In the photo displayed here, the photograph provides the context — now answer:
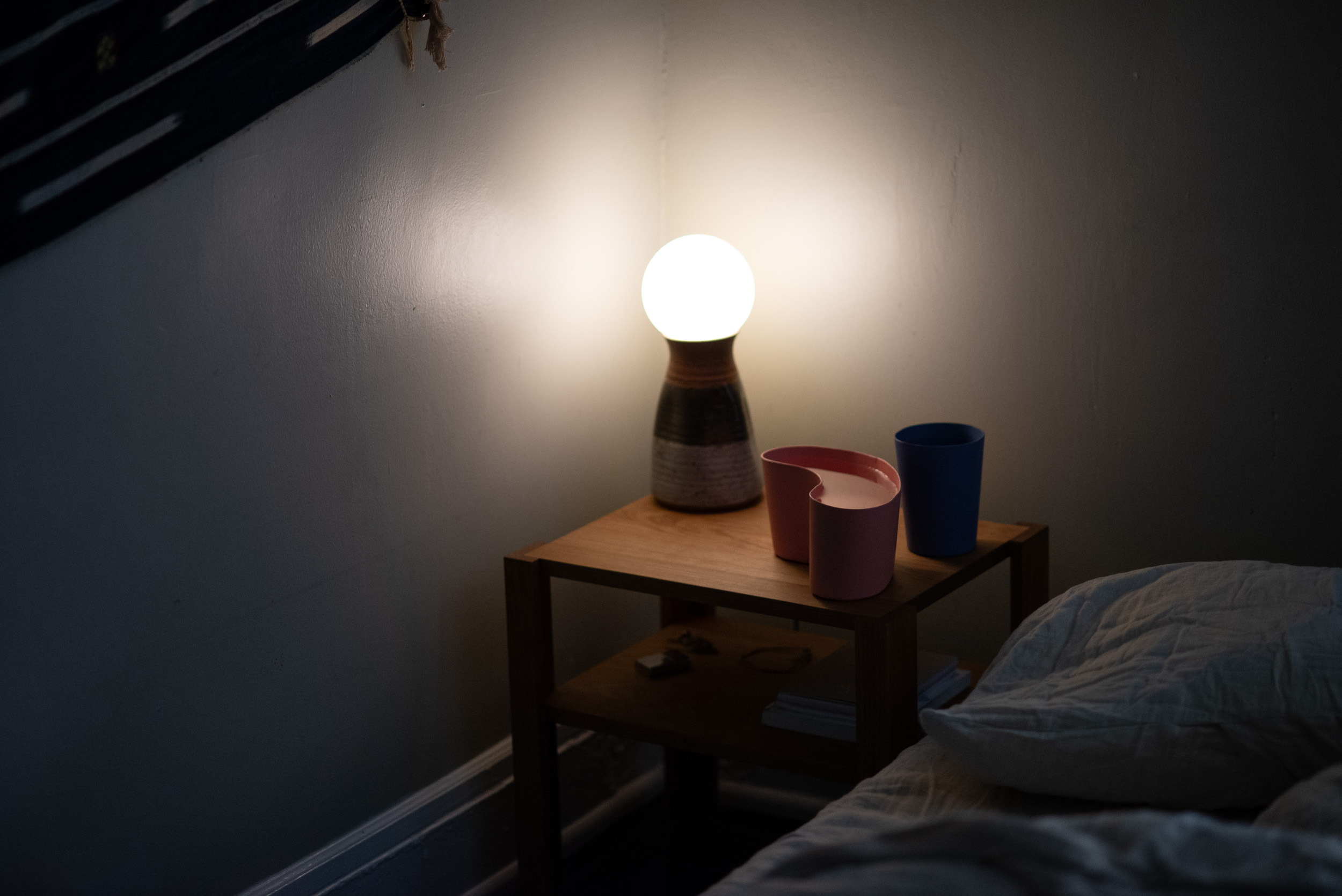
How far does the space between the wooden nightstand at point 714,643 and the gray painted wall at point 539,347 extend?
0.17m

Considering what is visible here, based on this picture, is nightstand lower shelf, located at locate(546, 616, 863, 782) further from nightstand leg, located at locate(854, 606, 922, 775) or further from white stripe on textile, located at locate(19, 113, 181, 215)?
white stripe on textile, located at locate(19, 113, 181, 215)

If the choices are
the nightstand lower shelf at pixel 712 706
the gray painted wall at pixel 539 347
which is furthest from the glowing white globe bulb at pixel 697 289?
the nightstand lower shelf at pixel 712 706

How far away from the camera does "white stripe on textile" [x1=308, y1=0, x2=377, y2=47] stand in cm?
144

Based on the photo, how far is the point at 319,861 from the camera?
5.33 ft

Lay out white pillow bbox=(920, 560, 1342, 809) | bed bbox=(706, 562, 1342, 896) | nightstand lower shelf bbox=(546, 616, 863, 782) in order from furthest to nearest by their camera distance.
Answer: nightstand lower shelf bbox=(546, 616, 863, 782) → white pillow bbox=(920, 560, 1342, 809) → bed bbox=(706, 562, 1342, 896)

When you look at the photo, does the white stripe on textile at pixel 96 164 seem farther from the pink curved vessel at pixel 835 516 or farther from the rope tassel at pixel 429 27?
the pink curved vessel at pixel 835 516

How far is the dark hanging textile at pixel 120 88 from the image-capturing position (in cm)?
119

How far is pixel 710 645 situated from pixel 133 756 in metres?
0.82

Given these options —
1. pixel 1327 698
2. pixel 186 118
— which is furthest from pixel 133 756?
pixel 1327 698

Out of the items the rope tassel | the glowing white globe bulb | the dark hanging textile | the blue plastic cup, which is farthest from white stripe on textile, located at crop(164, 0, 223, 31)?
the blue plastic cup

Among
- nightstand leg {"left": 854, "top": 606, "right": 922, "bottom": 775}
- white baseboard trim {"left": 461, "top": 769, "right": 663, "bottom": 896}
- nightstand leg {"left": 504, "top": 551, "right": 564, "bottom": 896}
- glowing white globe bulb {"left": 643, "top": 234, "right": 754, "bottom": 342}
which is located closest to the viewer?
nightstand leg {"left": 854, "top": 606, "right": 922, "bottom": 775}

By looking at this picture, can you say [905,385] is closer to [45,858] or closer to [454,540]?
[454,540]

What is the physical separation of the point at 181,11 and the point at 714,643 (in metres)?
1.13

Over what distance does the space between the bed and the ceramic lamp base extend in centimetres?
57
